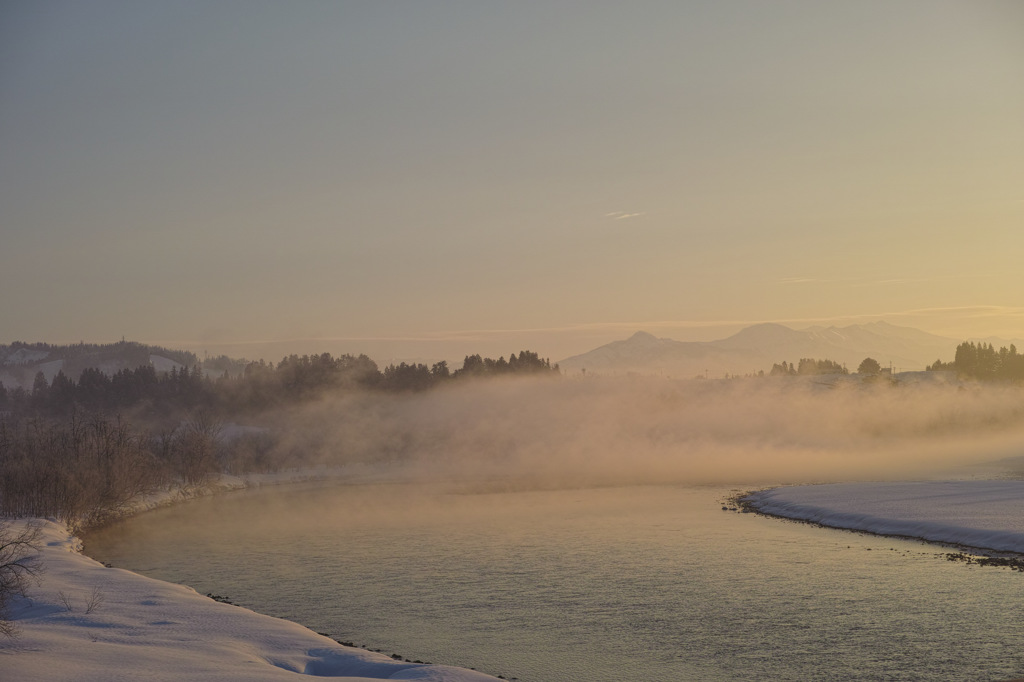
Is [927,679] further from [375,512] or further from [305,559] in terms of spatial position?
[375,512]

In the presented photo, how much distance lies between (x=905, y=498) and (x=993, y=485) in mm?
14235

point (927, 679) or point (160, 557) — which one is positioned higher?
point (927, 679)

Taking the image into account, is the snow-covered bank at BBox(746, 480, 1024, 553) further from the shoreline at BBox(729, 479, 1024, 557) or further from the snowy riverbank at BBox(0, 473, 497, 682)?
the snowy riverbank at BBox(0, 473, 497, 682)

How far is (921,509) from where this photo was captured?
70.6 meters

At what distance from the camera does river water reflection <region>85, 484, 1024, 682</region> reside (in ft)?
100

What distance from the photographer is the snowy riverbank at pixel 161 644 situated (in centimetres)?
2550

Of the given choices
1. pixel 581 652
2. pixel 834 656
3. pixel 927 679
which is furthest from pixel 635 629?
pixel 927 679

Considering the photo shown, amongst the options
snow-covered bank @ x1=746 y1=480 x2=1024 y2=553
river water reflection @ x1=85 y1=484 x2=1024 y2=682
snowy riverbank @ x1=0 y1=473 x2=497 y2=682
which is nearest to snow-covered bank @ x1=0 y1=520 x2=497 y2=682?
snowy riverbank @ x1=0 y1=473 x2=497 y2=682

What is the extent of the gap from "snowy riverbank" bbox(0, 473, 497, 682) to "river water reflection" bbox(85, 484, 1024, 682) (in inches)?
132

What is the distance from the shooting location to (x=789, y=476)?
128m

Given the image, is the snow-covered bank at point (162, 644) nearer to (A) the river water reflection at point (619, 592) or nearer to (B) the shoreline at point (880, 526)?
(A) the river water reflection at point (619, 592)

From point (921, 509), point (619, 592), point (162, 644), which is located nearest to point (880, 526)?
point (921, 509)

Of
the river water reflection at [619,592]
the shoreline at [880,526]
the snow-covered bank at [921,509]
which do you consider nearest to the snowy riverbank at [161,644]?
the river water reflection at [619,592]

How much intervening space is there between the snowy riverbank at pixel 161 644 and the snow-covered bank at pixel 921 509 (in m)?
44.3
